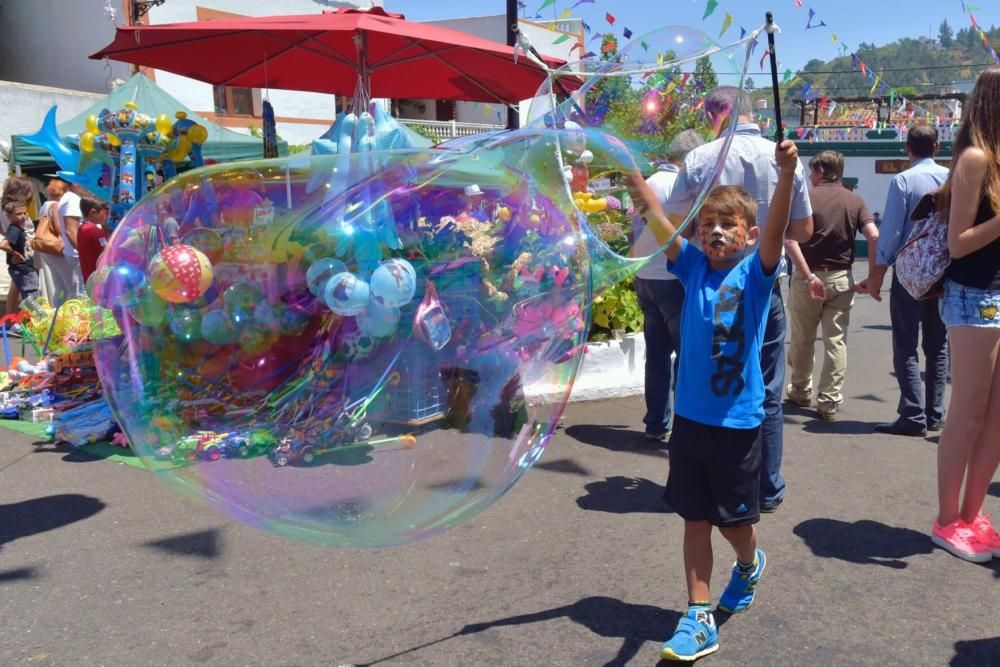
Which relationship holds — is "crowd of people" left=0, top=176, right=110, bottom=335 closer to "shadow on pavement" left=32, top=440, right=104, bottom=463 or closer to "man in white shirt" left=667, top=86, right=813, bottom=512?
"shadow on pavement" left=32, top=440, right=104, bottom=463

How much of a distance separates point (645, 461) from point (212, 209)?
3088 mm

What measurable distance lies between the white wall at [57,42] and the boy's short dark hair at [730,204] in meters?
15.7

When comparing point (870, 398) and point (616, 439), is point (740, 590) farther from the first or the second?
point (870, 398)

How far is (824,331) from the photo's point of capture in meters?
5.71

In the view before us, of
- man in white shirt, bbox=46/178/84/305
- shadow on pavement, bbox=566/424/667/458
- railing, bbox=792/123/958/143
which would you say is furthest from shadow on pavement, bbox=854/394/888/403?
railing, bbox=792/123/958/143

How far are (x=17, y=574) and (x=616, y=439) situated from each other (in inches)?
129

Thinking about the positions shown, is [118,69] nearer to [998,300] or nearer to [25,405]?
[25,405]

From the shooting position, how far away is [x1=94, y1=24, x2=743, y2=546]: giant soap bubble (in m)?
2.27

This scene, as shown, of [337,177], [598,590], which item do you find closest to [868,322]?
[598,590]

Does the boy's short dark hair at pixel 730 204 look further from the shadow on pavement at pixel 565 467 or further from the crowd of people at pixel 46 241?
the crowd of people at pixel 46 241

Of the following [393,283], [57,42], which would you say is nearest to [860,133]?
[57,42]

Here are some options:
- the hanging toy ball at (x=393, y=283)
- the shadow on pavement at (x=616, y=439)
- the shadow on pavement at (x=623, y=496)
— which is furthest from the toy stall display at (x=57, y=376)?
the hanging toy ball at (x=393, y=283)

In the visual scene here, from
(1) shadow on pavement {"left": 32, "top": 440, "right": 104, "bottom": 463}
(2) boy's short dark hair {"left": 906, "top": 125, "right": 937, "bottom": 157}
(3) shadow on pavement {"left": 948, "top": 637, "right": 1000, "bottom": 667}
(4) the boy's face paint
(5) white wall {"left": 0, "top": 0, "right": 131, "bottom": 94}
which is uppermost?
(5) white wall {"left": 0, "top": 0, "right": 131, "bottom": 94}

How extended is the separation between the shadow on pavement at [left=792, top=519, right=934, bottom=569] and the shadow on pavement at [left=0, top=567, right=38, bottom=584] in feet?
10.9
